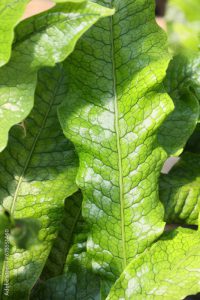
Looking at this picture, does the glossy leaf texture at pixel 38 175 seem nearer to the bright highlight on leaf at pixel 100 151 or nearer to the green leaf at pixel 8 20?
the bright highlight on leaf at pixel 100 151

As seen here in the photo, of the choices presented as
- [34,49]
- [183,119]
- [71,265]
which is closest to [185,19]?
[34,49]

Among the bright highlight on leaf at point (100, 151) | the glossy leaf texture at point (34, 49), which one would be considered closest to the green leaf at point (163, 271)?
the bright highlight on leaf at point (100, 151)

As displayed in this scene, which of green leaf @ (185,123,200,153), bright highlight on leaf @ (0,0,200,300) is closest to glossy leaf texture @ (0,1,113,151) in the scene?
bright highlight on leaf @ (0,0,200,300)

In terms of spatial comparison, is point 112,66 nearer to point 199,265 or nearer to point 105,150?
point 105,150

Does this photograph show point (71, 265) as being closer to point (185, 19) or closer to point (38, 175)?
point (38, 175)

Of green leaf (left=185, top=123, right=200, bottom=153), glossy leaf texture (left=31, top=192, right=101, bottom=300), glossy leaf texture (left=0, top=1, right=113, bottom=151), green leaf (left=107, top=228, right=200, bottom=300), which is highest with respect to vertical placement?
glossy leaf texture (left=0, top=1, right=113, bottom=151)

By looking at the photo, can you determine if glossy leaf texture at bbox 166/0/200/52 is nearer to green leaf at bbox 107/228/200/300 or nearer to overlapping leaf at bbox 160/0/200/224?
overlapping leaf at bbox 160/0/200/224
